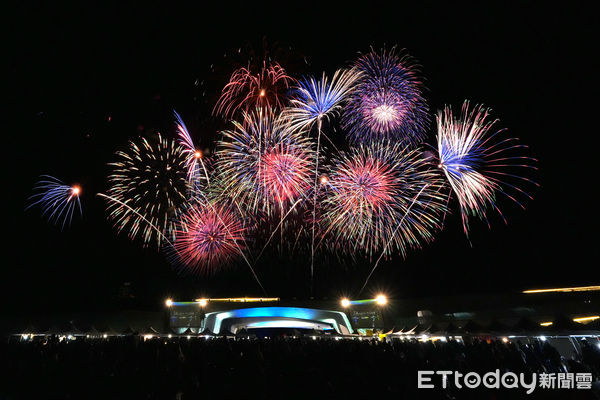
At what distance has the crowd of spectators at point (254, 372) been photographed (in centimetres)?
757

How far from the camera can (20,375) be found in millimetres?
9039

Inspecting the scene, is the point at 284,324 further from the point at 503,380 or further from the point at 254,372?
the point at 503,380

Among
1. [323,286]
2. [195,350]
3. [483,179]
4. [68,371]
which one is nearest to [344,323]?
[323,286]

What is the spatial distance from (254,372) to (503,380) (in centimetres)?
615

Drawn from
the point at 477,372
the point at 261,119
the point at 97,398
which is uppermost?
the point at 261,119

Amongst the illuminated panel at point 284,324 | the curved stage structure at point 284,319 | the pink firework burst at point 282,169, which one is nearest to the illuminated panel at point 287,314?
the curved stage structure at point 284,319

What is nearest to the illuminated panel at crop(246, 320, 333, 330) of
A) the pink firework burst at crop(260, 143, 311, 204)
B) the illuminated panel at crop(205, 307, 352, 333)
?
the illuminated panel at crop(205, 307, 352, 333)

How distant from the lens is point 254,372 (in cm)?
796

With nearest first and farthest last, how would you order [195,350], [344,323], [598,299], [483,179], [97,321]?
[195,350] < [483,179] < [598,299] < [97,321] < [344,323]

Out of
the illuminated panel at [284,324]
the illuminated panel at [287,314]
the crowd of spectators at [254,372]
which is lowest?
the illuminated panel at [284,324]

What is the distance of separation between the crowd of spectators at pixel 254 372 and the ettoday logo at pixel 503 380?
0.15 metres

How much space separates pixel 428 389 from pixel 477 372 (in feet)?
4.97

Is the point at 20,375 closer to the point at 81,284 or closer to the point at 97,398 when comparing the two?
the point at 97,398

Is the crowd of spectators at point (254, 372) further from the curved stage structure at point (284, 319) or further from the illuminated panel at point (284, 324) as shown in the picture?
the illuminated panel at point (284, 324)
